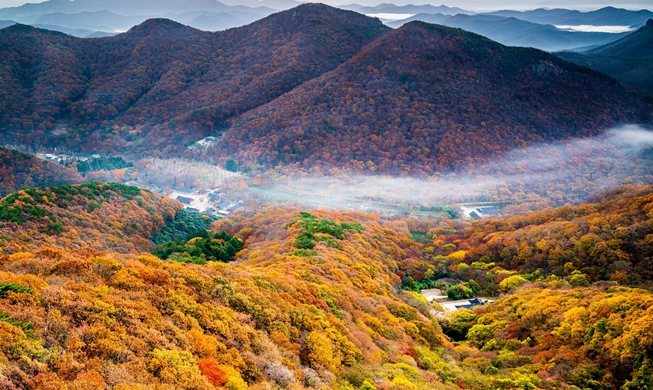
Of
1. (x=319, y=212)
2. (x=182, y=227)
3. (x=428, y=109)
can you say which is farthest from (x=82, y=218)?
(x=428, y=109)

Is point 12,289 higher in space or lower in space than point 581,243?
higher

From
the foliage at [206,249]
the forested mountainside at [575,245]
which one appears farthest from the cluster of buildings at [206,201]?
the forested mountainside at [575,245]

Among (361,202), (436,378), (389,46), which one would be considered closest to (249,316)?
(436,378)

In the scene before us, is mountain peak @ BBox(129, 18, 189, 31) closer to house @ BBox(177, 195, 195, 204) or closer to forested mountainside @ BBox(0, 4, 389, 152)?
forested mountainside @ BBox(0, 4, 389, 152)

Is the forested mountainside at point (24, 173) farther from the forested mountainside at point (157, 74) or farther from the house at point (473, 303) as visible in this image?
the house at point (473, 303)

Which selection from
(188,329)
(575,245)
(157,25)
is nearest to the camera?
(188,329)

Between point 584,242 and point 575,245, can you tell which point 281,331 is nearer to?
point 575,245

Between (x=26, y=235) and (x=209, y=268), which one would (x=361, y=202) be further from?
(x=209, y=268)
